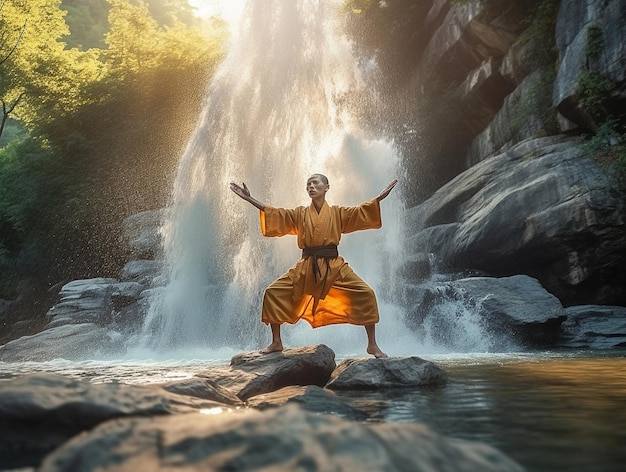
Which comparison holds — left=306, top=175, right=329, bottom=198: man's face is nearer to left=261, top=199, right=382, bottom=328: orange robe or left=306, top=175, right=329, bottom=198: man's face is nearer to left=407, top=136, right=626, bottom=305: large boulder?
left=261, top=199, right=382, bottom=328: orange robe

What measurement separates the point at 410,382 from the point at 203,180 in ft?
36.0

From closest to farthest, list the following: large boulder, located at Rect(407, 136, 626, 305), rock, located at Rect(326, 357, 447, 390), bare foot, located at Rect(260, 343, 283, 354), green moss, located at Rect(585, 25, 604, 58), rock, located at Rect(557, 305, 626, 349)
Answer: rock, located at Rect(326, 357, 447, 390)
bare foot, located at Rect(260, 343, 283, 354)
rock, located at Rect(557, 305, 626, 349)
large boulder, located at Rect(407, 136, 626, 305)
green moss, located at Rect(585, 25, 604, 58)

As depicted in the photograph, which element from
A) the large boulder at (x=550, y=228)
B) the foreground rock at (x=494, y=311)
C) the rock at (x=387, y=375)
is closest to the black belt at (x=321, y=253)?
the rock at (x=387, y=375)

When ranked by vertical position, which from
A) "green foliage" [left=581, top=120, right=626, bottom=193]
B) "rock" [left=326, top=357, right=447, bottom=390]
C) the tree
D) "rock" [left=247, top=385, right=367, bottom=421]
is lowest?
"rock" [left=247, top=385, right=367, bottom=421]

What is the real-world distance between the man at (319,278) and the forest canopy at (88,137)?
17.4 metres

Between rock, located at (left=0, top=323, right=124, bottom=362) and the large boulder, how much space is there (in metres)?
7.17

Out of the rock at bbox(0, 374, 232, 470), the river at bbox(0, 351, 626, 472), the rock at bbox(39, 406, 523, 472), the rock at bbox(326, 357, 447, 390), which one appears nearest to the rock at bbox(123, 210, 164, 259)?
the river at bbox(0, 351, 626, 472)

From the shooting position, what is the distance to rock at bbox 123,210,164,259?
18281mm

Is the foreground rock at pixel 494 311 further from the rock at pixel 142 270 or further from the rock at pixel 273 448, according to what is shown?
the rock at pixel 142 270

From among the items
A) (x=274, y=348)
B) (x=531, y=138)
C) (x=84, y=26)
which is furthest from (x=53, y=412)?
(x=84, y=26)

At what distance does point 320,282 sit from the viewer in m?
5.12

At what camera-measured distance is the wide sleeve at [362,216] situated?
536 cm

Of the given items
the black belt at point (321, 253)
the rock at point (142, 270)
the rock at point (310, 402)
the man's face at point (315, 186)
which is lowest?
the rock at point (310, 402)

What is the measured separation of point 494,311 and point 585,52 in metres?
5.99
